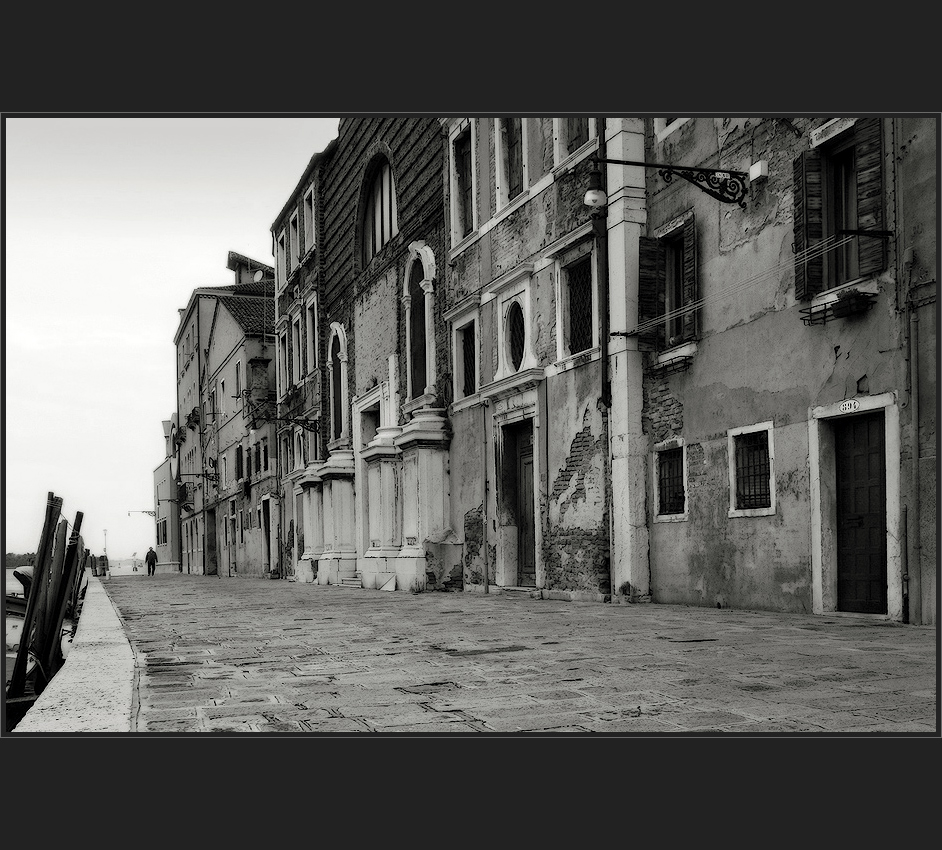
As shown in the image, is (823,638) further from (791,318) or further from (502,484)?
(502,484)

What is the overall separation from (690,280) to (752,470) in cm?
227

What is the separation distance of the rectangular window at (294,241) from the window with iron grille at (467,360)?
1210 cm

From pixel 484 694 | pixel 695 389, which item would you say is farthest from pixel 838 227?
pixel 484 694

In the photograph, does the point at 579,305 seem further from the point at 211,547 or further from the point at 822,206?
the point at 211,547

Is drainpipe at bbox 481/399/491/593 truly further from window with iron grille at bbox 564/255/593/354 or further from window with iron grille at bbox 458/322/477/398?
window with iron grille at bbox 564/255/593/354

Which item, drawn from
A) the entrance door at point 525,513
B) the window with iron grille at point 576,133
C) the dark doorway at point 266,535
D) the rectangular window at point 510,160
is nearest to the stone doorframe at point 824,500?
the window with iron grille at point 576,133

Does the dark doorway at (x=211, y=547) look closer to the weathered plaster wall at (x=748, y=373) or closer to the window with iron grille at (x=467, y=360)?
the window with iron grille at (x=467, y=360)

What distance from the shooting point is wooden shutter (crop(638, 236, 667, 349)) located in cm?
1248

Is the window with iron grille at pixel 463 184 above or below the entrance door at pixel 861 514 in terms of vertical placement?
above

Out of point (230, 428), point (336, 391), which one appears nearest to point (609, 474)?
point (336, 391)

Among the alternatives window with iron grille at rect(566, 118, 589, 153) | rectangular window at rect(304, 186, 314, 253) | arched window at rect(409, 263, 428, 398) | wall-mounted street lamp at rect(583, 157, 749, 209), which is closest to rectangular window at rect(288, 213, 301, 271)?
rectangular window at rect(304, 186, 314, 253)

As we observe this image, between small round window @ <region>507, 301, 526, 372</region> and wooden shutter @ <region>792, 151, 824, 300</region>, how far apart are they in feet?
20.7

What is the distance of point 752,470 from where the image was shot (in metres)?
10.8

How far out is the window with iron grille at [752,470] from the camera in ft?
34.5
